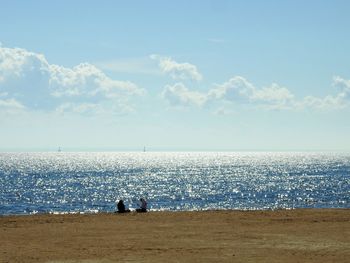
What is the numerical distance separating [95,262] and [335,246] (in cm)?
1066

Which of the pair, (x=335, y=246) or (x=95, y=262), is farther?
(x=335, y=246)

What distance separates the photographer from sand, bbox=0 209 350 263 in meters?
23.4

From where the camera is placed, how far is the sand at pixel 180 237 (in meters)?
23.4

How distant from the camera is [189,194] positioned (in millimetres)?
93500

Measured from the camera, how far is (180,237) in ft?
92.8

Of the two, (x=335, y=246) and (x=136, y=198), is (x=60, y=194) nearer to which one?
(x=136, y=198)

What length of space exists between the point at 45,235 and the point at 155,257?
8.68m

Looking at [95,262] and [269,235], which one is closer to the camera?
[95,262]

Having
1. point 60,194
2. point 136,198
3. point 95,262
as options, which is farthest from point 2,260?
point 60,194

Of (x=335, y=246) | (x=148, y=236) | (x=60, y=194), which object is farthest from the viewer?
(x=60, y=194)

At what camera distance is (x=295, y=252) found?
24141 millimetres

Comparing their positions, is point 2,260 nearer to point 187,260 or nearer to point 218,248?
point 187,260

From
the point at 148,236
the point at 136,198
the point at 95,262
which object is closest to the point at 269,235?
the point at 148,236

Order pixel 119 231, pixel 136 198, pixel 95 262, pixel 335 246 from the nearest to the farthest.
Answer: pixel 95 262 < pixel 335 246 < pixel 119 231 < pixel 136 198
